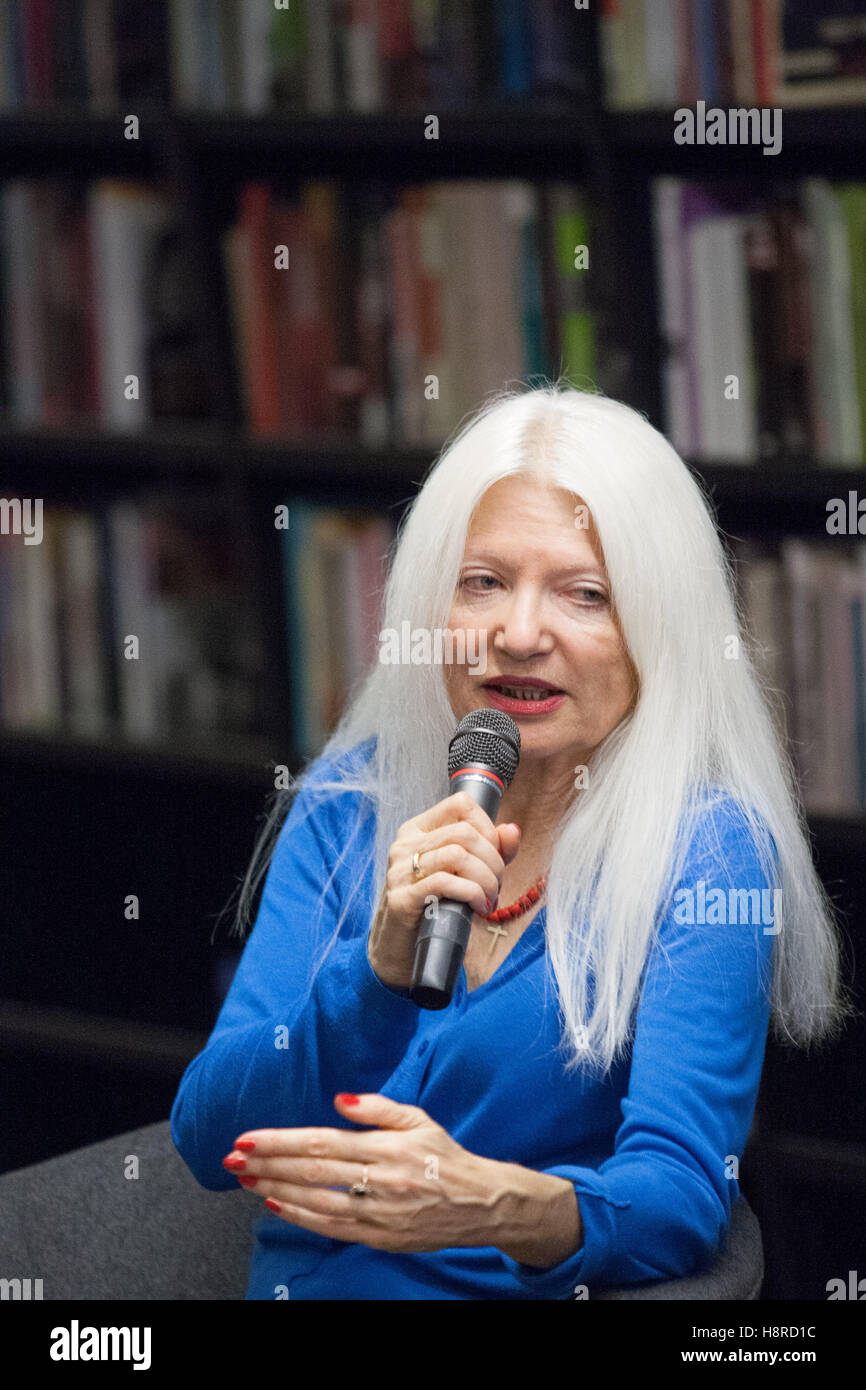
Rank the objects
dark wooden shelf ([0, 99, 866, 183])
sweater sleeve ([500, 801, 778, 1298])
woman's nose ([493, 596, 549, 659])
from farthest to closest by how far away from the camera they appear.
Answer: dark wooden shelf ([0, 99, 866, 183]) < woman's nose ([493, 596, 549, 659]) < sweater sleeve ([500, 801, 778, 1298])

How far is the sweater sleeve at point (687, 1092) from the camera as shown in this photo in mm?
Answer: 1213

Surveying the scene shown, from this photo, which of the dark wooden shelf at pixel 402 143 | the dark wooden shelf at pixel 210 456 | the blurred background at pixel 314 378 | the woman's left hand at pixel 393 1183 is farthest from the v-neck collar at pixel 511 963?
the dark wooden shelf at pixel 402 143

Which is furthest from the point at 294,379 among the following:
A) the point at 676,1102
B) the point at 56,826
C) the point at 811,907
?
the point at 676,1102

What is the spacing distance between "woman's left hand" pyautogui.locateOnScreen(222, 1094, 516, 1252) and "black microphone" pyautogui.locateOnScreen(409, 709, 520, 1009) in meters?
0.11

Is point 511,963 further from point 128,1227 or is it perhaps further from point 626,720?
point 128,1227

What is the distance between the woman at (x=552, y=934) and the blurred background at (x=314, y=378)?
62 cm

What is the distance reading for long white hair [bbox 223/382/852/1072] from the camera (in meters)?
1.37

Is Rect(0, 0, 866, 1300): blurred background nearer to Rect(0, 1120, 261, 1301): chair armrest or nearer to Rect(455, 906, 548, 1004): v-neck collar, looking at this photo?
Rect(455, 906, 548, 1004): v-neck collar

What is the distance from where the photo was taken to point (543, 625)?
54.0 inches

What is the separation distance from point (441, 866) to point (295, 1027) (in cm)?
27

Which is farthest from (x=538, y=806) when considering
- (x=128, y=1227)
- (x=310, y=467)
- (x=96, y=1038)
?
(x=96, y=1038)

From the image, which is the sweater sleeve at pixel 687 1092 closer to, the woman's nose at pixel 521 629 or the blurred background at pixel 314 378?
the woman's nose at pixel 521 629

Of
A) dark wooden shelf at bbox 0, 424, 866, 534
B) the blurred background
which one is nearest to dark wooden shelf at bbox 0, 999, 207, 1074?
the blurred background

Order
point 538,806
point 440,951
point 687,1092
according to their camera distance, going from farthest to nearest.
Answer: point 538,806, point 687,1092, point 440,951
